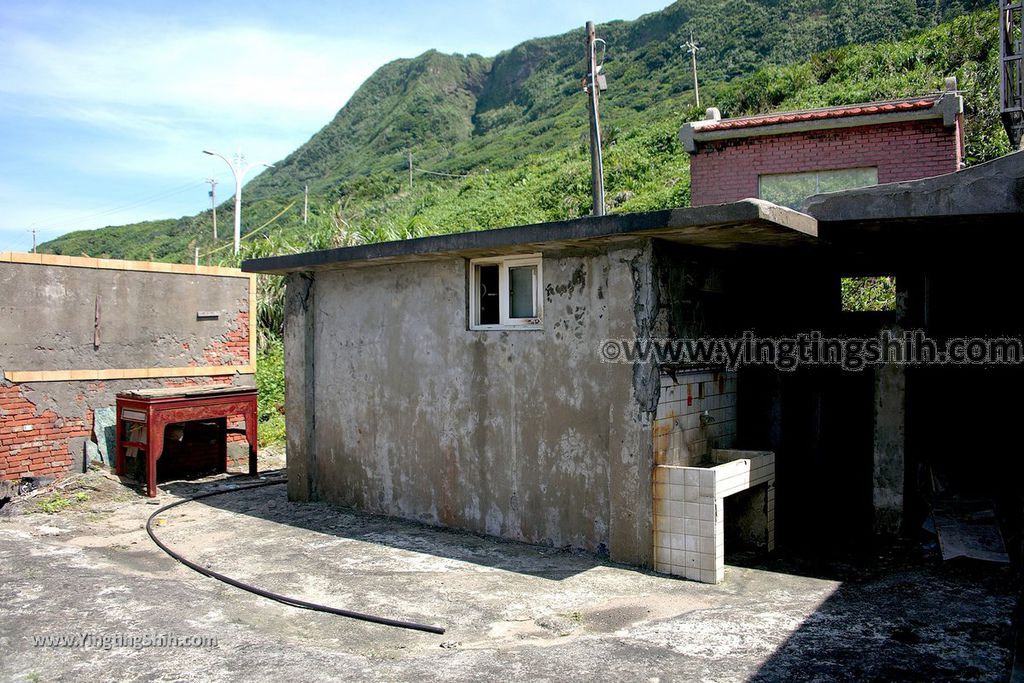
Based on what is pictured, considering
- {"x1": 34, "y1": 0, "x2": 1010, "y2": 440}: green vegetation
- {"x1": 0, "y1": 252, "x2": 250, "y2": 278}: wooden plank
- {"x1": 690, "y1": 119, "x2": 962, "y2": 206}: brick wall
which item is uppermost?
{"x1": 34, "y1": 0, "x2": 1010, "y2": 440}: green vegetation

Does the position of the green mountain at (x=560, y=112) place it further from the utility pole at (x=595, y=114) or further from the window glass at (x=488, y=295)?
the window glass at (x=488, y=295)

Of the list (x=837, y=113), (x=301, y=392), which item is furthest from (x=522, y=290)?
(x=837, y=113)

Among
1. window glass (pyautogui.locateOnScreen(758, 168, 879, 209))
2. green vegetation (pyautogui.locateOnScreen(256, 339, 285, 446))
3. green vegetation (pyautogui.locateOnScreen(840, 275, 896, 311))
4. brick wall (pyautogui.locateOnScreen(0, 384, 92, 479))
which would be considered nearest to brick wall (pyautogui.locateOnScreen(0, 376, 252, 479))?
brick wall (pyautogui.locateOnScreen(0, 384, 92, 479))

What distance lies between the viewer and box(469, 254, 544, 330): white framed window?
23.8 ft

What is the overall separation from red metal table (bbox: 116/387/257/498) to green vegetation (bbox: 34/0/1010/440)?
3176mm

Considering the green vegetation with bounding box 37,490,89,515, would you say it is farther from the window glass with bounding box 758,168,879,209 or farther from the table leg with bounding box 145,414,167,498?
the window glass with bounding box 758,168,879,209

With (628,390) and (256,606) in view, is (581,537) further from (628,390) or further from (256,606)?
(256,606)

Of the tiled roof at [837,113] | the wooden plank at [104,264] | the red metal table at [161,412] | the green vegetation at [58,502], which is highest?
the tiled roof at [837,113]

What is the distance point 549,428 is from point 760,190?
944 cm

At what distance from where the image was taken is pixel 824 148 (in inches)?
543

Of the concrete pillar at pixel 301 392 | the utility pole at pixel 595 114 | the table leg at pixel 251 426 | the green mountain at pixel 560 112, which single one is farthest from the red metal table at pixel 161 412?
the green mountain at pixel 560 112

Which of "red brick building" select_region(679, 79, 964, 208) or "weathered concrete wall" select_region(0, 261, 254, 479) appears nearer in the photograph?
"weathered concrete wall" select_region(0, 261, 254, 479)

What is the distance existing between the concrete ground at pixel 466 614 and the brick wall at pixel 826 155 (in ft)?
29.3

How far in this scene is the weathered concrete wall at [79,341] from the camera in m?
9.54
